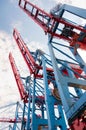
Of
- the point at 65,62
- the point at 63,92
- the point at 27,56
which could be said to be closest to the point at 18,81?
the point at 27,56

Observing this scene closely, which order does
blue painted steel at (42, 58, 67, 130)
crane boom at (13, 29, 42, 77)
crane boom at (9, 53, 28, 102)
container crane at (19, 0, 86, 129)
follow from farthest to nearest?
crane boom at (9, 53, 28, 102) < crane boom at (13, 29, 42, 77) < blue painted steel at (42, 58, 67, 130) < container crane at (19, 0, 86, 129)

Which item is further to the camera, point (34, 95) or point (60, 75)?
point (34, 95)

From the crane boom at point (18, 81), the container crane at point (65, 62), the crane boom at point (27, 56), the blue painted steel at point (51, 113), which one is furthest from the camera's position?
the crane boom at point (18, 81)

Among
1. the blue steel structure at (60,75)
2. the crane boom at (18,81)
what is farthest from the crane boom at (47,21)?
the crane boom at (18,81)

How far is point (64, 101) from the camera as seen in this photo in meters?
8.77

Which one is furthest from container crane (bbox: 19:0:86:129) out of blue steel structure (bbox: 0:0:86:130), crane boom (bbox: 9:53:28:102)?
crane boom (bbox: 9:53:28:102)

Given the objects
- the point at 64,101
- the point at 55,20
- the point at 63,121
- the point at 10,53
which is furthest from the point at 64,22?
the point at 10,53

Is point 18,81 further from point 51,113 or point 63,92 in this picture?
point 63,92

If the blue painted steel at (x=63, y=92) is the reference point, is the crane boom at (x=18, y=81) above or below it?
below

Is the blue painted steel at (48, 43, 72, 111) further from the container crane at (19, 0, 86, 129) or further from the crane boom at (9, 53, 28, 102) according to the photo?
the crane boom at (9, 53, 28, 102)

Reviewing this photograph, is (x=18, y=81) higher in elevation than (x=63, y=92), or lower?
lower

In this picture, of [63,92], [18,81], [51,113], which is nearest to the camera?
[63,92]

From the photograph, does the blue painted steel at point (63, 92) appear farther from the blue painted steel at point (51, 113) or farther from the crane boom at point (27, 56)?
the crane boom at point (27, 56)

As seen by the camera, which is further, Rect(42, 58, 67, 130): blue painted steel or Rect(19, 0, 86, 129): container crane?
Rect(42, 58, 67, 130): blue painted steel
